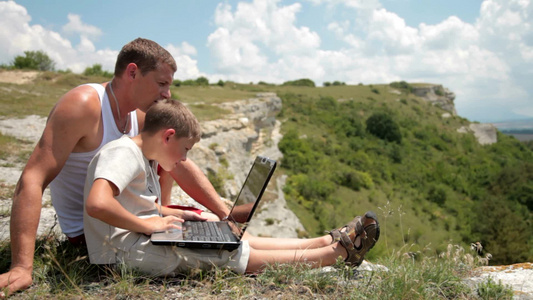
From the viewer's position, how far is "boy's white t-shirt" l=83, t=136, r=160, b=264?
2.43 meters

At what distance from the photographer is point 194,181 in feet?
12.2

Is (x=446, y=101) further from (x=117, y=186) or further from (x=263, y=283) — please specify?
(x=117, y=186)

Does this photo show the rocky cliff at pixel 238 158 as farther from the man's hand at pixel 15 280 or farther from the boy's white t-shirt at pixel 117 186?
the man's hand at pixel 15 280

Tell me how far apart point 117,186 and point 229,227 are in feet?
3.69

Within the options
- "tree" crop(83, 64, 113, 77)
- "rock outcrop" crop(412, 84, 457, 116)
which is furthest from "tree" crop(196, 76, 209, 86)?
"rock outcrop" crop(412, 84, 457, 116)

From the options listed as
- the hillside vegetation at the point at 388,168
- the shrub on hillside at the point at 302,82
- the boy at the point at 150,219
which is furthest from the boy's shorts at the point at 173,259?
the shrub on hillside at the point at 302,82

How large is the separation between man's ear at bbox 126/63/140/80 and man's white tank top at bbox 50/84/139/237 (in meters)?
0.24

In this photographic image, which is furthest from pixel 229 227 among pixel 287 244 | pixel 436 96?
pixel 436 96

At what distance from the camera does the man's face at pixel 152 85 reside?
313 centimetres

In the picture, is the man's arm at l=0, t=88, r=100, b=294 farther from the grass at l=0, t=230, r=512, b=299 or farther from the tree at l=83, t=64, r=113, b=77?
the tree at l=83, t=64, r=113, b=77

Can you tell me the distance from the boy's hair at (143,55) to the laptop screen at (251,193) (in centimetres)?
120

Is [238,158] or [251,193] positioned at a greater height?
[251,193]

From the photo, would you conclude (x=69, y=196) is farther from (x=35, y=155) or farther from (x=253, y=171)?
(x=253, y=171)

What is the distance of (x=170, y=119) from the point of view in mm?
2730
